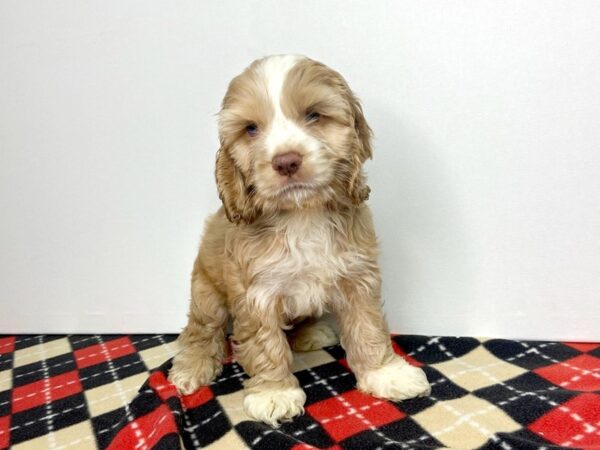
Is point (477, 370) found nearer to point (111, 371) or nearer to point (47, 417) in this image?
point (111, 371)

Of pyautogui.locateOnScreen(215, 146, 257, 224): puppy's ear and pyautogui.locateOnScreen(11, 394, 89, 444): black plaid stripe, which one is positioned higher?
pyautogui.locateOnScreen(215, 146, 257, 224): puppy's ear

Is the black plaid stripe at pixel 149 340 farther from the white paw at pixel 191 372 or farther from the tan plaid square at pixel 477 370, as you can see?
the tan plaid square at pixel 477 370

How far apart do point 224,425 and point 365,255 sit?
858mm

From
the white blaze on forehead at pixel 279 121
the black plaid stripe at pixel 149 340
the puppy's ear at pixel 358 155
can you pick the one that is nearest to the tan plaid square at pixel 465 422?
the puppy's ear at pixel 358 155

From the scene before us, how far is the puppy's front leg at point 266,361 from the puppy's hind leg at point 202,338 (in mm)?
297

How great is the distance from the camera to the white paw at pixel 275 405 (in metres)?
1.83

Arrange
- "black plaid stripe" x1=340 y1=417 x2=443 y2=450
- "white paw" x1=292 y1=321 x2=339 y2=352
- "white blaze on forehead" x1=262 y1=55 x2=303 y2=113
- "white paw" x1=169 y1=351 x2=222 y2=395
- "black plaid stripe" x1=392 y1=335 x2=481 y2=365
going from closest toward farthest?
"black plaid stripe" x1=340 y1=417 x2=443 y2=450 < "white blaze on forehead" x1=262 y1=55 x2=303 y2=113 < "white paw" x1=169 y1=351 x2=222 y2=395 < "black plaid stripe" x1=392 y1=335 x2=481 y2=365 < "white paw" x1=292 y1=321 x2=339 y2=352

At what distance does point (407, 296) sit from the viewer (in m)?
2.53

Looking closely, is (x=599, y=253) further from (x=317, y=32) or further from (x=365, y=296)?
(x=317, y=32)

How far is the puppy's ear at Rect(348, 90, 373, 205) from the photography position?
1.80m

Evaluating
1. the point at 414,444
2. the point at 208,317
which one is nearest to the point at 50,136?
the point at 208,317

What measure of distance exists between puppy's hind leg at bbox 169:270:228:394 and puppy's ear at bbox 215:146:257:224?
52 centimetres

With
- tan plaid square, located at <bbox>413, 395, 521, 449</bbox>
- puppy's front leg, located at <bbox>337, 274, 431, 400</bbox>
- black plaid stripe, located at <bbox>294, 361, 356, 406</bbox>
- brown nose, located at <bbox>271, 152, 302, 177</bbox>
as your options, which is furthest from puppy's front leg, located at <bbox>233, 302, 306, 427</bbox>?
brown nose, located at <bbox>271, 152, 302, 177</bbox>

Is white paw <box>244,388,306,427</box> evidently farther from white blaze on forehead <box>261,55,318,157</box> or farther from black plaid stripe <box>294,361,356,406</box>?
white blaze on forehead <box>261,55,318,157</box>
